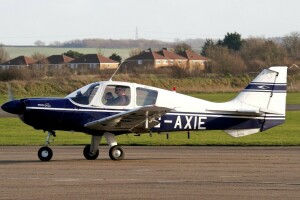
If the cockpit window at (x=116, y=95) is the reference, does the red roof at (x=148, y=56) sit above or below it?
below

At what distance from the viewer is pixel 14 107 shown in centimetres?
1848

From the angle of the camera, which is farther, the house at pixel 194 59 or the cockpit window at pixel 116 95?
the house at pixel 194 59

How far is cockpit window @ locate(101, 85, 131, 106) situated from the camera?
19.0 meters

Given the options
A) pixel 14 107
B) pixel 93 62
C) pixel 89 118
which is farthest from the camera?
pixel 93 62

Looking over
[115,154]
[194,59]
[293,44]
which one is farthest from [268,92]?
[194,59]

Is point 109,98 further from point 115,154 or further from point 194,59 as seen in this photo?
point 194,59

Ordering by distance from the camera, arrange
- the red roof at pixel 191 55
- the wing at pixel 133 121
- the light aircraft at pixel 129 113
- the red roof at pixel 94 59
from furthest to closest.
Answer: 1. the red roof at pixel 94 59
2. the red roof at pixel 191 55
3. the light aircraft at pixel 129 113
4. the wing at pixel 133 121

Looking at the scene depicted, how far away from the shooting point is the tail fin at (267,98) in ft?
65.3

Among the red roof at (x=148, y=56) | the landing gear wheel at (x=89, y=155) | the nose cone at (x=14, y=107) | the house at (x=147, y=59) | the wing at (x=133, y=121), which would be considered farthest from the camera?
the red roof at (x=148, y=56)

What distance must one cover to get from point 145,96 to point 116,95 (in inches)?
26.7

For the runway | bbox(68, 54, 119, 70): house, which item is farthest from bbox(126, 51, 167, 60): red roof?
the runway

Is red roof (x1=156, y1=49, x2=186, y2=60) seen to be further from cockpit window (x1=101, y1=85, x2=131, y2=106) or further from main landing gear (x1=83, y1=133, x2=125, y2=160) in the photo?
cockpit window (x1=101, y1=85, x2=131, y2=106)

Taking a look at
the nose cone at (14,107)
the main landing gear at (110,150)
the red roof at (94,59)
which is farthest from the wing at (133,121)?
the red roof at (94,59)

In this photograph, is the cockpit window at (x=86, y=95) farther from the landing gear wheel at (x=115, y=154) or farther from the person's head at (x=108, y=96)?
the landing gear wheel at (x=115, y=154)
